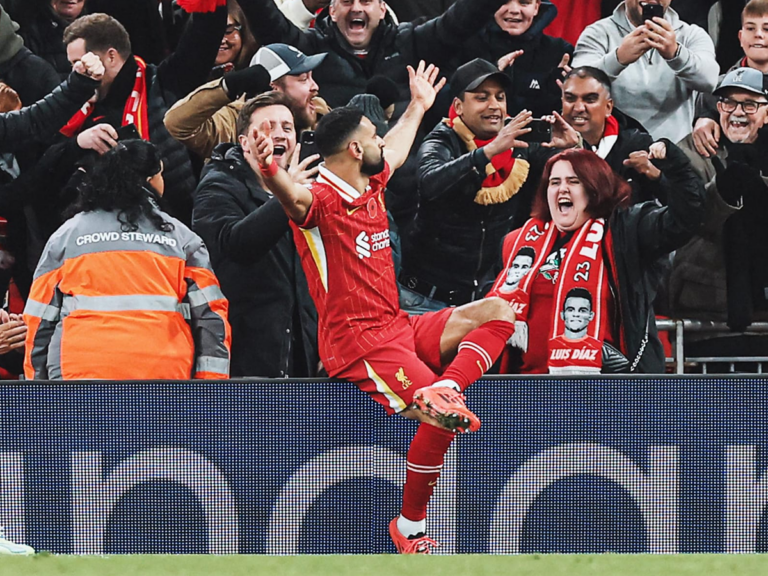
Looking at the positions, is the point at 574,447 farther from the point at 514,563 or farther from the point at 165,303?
the point at 165,303

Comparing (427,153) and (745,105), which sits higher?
(745,105)

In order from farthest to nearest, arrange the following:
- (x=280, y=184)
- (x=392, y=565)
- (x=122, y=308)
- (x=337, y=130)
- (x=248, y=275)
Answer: (x=248, y=275) < (x=122, y=308) < (x=337, y=130) < (x=280, y=184) < (x=392, y=565)

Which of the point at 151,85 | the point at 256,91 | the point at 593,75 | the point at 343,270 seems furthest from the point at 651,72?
the point at 151,85

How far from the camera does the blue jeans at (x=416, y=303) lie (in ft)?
19.4

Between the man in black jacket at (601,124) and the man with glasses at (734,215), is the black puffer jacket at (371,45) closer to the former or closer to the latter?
the man in black jacket at (601,124)

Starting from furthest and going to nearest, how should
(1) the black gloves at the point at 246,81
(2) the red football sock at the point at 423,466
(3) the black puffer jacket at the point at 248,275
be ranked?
1. (1) the black gloves at the point at 246,81
2. (3) the black puffer jacket at the point at 248,275
3. (2) the red football sock at the point at 423,466

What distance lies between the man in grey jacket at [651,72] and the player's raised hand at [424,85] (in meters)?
A: 0.95

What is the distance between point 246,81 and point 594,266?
1.89m

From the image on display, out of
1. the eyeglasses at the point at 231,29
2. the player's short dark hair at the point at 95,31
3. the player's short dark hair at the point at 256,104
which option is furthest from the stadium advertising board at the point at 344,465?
the eyeglasses at the point at 231,29

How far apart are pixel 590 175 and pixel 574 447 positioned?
147 cm

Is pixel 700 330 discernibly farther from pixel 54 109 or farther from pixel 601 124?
pixel 54 109

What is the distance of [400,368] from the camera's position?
468 cm

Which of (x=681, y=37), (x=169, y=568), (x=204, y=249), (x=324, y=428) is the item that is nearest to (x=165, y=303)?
(x=204, y=249)

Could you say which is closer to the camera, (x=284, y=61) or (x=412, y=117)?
(x=412, y=117)
